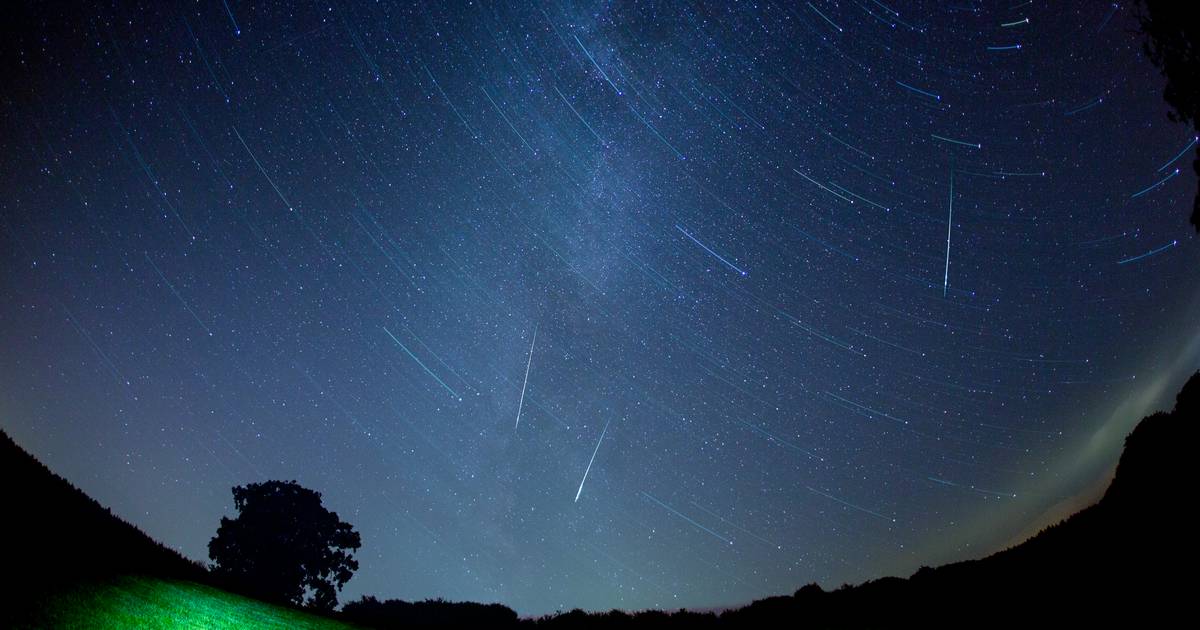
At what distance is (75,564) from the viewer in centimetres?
995

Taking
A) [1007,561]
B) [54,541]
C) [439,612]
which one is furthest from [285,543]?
[1007,561]

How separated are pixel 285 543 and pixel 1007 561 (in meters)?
31.9

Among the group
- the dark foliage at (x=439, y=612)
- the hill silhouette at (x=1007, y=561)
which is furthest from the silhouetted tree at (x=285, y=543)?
the hill silhouette at (x=1007, y=561)

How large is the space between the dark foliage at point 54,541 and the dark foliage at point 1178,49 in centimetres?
2161

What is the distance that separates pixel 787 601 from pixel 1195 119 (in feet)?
49.9

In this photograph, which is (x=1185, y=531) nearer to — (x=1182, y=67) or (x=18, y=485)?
(x=1182, y=67)

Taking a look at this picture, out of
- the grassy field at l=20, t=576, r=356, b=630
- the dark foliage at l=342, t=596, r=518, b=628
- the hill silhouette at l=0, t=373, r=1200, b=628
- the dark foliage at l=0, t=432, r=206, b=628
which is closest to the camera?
the grassy field at l=20, t=576, r=356, b=630

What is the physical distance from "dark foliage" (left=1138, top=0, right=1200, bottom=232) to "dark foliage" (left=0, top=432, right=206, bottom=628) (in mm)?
21615

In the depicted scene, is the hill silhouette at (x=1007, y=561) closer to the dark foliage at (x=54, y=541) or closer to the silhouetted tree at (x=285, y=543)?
the dark foliage at (x=54, y=541)

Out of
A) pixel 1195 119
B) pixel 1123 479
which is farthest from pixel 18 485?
pixel 1195 119

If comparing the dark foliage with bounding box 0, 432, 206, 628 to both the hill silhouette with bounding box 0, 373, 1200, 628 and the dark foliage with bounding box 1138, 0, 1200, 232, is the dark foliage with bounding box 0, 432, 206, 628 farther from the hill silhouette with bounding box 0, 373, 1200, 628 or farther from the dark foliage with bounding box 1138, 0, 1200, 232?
the dark foliage with bounding box 1138, 0, 1200, 232

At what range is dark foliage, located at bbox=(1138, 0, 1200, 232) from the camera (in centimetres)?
1256

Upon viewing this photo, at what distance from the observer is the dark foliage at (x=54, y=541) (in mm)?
8562

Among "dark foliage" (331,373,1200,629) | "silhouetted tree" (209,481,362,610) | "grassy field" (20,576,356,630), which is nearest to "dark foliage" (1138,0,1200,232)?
"dark foliage" (331,373,1200,629)
